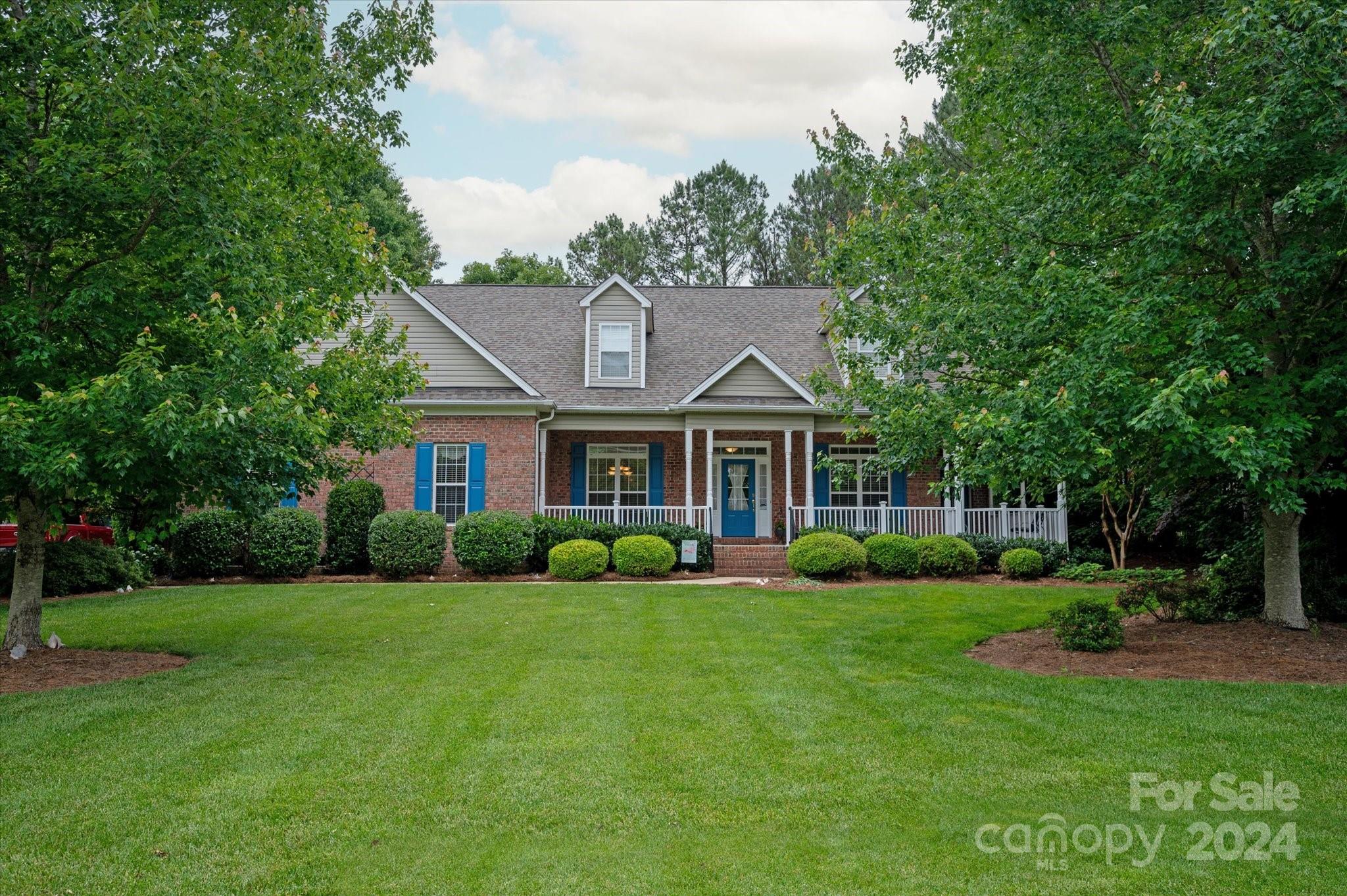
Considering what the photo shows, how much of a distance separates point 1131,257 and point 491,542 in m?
11.7

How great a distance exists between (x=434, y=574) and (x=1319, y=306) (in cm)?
1412

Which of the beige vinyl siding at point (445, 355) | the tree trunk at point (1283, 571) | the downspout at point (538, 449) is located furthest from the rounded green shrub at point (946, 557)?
the beige vinyl siding at point (445, 355)

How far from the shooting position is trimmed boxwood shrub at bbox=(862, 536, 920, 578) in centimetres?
1672

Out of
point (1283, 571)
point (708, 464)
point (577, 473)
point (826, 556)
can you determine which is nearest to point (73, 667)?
point (826, 556)

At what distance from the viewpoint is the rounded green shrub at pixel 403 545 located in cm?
1614

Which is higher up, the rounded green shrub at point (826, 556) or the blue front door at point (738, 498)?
the blue front door at point (738, 498)

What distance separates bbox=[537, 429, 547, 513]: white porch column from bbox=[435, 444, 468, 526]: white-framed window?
5.18 feet

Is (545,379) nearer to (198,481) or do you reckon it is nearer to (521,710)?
(198,481)

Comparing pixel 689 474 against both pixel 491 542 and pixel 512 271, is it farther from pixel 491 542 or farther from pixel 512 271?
pixel 512 271

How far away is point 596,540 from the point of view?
17.3 metres

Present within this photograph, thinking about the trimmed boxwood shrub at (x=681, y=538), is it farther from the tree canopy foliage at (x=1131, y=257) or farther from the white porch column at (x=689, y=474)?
the tree canopy foliage at (x=1131, y=257)

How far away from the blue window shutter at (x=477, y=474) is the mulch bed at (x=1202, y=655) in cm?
1121

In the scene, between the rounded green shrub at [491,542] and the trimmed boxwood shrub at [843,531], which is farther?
the trimmed boxwood shrub at [843,531]

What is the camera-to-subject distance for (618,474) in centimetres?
2062
